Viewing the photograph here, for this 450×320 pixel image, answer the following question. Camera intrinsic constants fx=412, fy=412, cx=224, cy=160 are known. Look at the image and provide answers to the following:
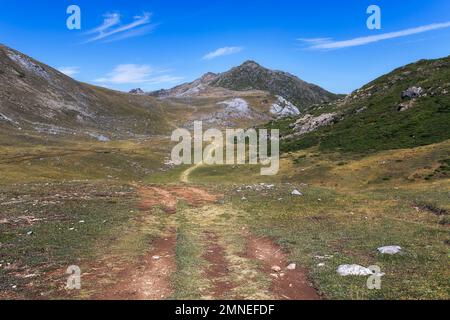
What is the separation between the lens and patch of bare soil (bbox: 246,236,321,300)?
18.8 m

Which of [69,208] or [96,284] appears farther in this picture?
[69,208]

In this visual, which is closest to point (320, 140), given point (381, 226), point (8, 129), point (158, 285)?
point (381, 226)

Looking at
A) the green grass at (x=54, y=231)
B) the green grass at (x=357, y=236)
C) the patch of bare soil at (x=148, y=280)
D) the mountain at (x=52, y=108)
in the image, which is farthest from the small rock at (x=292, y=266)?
the mountain at (x=52, y=108)

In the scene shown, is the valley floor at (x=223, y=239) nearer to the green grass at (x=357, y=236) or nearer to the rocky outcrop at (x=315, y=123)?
the green grass at (x=357, y=236)

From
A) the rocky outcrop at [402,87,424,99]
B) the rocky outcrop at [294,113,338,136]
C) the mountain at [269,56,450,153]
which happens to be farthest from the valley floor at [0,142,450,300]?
the rocky outcrop at [294,113,338,136]

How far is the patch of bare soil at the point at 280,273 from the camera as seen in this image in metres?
18.8

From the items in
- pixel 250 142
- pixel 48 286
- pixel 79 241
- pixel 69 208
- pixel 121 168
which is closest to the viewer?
pixel 48 286

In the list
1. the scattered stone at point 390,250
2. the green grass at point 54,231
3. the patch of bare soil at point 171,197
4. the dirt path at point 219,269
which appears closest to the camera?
the dirt path at point 219,269

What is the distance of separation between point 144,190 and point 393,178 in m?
33.3

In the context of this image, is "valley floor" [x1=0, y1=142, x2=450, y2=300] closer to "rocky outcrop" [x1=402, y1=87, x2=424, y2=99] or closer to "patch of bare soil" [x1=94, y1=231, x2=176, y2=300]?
"patch of bare soil" [x1=94, y1=231, x2=176, y2=300]

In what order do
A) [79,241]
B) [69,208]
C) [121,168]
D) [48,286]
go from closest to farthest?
1. [48,286]
2. [79,241]
3. [69,208]
4. [121,168]

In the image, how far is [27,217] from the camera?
3300 centimetres

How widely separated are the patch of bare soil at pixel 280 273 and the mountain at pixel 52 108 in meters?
106
